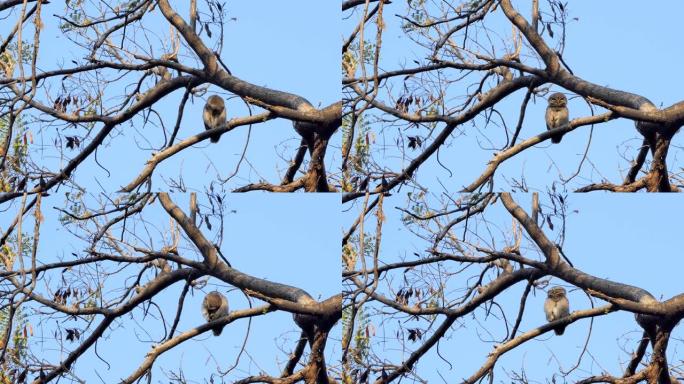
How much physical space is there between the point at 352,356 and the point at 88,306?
1.27 metres

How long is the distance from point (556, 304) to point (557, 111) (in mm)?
909

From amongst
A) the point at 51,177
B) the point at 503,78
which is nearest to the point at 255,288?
the point at 51,177

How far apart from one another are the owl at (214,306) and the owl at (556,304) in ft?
4.78

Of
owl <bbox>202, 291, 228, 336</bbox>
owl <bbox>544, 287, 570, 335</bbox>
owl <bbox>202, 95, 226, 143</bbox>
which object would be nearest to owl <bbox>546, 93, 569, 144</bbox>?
owl <bbox>544, 287, 570, 335</bbox>

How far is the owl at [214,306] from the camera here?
20.4 feet

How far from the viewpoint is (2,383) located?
631 centimetres

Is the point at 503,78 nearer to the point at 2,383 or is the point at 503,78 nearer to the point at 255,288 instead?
the point at 255,288

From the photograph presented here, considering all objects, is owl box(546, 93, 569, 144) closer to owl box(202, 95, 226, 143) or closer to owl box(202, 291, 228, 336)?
owl box(202, 95, 226, 143)

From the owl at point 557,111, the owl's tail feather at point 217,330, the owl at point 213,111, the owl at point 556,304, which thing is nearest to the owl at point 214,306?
the owl's tail feather at point 217,330

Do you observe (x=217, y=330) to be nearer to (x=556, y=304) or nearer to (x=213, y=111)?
(x=213, y=111)

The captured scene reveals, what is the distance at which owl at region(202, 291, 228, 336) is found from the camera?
6.22m

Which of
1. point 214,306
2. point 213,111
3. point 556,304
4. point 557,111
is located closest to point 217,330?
point 214,306

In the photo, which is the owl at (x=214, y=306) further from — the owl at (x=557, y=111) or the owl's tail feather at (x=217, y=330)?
the owl at (x=557, y=111)

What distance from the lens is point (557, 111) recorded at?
645cm
